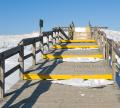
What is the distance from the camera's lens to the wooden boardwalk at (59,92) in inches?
309

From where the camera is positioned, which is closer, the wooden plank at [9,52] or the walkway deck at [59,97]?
the walkway deck at [59,97]

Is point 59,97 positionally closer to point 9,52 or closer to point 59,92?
point 59,92

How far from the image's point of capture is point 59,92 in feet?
29.9

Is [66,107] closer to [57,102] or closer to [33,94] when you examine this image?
[57,102]

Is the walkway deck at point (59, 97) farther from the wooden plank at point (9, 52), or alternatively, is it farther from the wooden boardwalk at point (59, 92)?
the wooden plank at point (9, 52)

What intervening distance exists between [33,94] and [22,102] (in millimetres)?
849

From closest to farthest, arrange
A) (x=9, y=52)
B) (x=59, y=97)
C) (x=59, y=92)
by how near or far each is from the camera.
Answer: (x=59, y=97) < (x=9, y=52) < (x=59, y=92)

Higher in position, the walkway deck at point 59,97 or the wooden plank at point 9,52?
the wooden plank at point 9,52

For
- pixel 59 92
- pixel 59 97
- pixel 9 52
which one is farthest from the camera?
pixel 59 92

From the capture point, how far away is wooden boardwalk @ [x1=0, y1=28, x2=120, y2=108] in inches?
309

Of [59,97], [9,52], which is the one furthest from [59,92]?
[9,52]

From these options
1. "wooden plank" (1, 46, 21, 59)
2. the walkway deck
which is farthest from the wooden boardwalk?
"wooden plank" (1, 46, 21, 59)

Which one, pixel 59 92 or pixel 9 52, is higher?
pixel 9 52

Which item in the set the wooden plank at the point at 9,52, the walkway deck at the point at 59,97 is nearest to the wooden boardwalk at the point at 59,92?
the walkway deck at the point at 59,97
